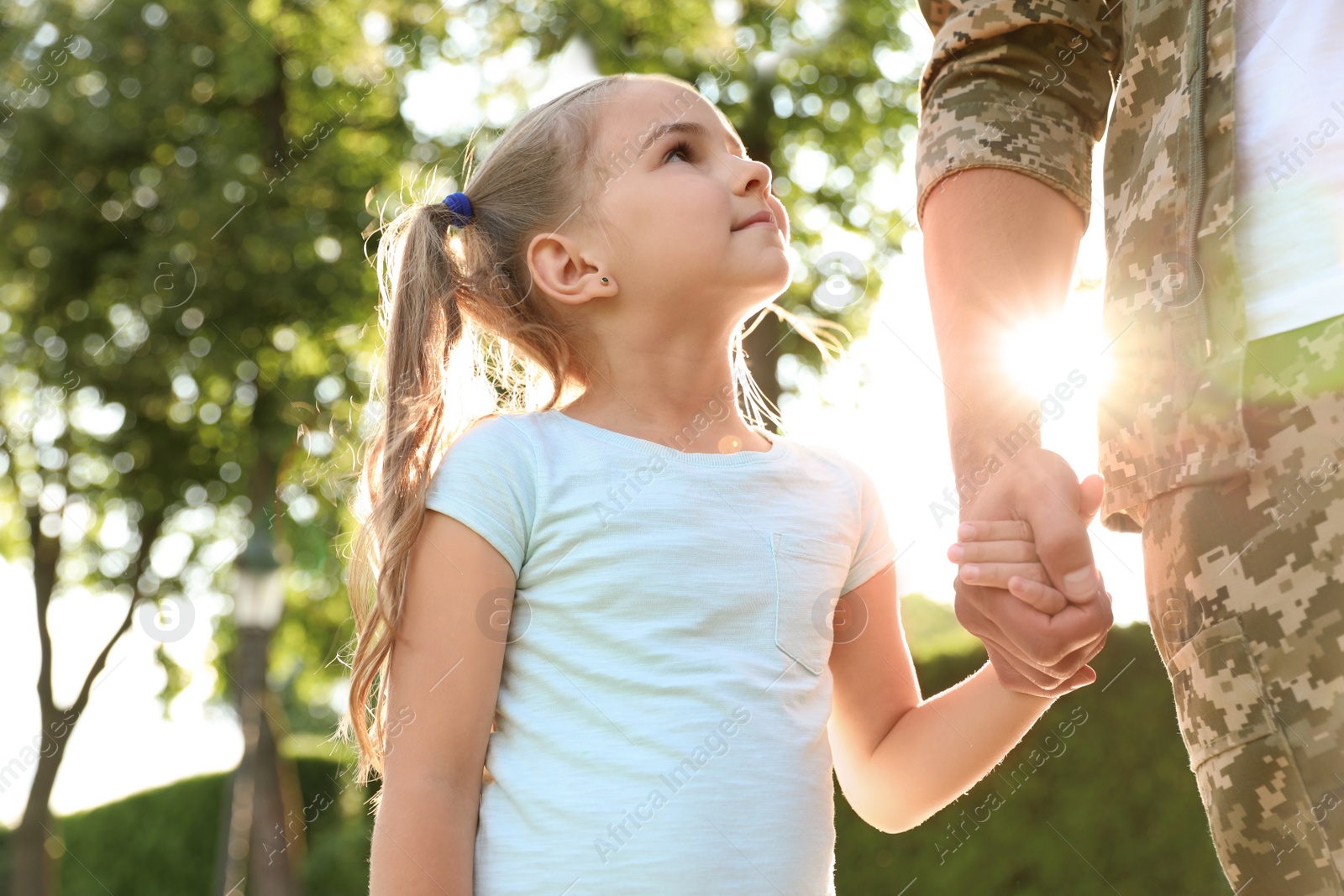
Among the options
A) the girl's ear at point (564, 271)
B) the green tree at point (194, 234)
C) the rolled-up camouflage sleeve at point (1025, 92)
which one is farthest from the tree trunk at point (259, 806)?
the rolled-up camouflage sleeve at point (1025, 92)

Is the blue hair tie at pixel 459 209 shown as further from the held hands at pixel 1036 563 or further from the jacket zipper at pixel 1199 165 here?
the jacket zipper at pixel 1199 165

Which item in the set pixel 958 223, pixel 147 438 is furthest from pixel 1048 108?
pixel 147 438

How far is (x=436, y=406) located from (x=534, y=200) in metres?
0.49

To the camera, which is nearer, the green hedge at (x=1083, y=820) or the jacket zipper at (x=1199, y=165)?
the jacket zipper at (x=1199, y=165)

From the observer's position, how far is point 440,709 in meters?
1.74

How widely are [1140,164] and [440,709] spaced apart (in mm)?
1180

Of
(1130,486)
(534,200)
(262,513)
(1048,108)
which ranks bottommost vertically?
(262,513)

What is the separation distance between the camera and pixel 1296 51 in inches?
50.7

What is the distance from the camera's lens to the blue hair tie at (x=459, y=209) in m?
2.40

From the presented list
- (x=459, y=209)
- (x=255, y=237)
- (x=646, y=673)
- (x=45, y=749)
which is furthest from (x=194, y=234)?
(x=646, y=673)

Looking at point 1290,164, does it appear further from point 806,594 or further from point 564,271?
point 564,271

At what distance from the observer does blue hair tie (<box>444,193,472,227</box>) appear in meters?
2.40

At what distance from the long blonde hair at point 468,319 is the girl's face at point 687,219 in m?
0.08

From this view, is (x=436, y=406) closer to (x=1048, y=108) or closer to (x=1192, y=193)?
(x=1048, y=108)
